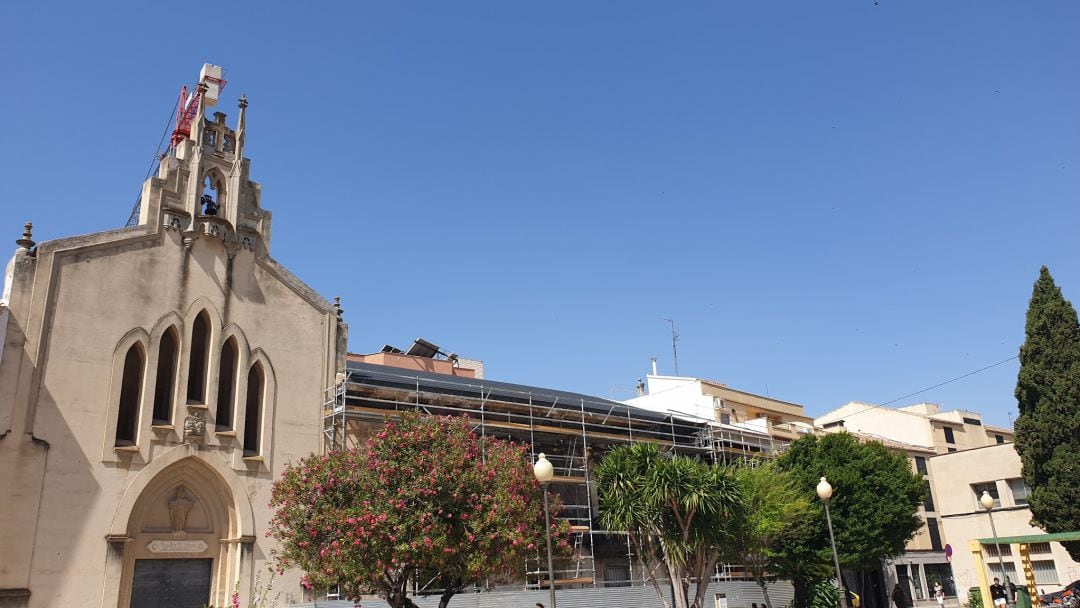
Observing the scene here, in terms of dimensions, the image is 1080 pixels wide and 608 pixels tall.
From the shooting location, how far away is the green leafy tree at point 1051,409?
3306cm

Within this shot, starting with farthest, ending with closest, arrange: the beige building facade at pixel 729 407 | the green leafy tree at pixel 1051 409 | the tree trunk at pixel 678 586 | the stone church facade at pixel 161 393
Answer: the beige building facade at pixel 729 407
the green leafy tree at pixel 1051 409
the tree trunk at pixel 678 586
the stone church facade at pixel 161 393

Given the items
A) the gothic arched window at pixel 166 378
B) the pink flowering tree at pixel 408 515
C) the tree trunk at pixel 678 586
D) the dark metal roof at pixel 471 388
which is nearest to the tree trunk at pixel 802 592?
the dark metal roof at pixel 471 388

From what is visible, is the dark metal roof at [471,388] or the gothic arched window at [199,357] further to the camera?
the dark metal roof at [471,388]

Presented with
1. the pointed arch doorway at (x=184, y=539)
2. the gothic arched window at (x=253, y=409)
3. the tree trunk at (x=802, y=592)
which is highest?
the gothic arched window at (x=253, y=409)

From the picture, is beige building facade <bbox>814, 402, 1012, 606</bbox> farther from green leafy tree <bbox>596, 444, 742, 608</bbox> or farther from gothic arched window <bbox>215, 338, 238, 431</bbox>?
gothic arched window <bbox>215, 338, 238, 431</bbox>

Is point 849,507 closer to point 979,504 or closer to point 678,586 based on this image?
point 678,586

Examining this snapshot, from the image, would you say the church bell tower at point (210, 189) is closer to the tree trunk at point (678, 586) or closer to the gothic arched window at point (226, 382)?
the gothic arched window at point (226, 382)

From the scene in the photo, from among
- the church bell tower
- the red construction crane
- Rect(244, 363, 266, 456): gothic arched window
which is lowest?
Rect(244, 363, 266, 456): gothic arched window

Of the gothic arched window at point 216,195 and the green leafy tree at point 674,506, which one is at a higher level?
the gothic arched window at point 216,195

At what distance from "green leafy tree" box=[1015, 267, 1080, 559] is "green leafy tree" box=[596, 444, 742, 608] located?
55.2 ft

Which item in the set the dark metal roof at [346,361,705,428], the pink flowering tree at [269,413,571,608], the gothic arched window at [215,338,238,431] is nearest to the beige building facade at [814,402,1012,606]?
the dark metal roof at [346,361,705,428]

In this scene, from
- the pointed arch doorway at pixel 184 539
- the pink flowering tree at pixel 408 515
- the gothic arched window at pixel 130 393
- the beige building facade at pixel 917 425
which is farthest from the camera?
the beige building facade at pixel 917 425

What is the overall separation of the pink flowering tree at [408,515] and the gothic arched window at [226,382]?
427 centimetres

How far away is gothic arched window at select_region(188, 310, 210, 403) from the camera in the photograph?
24297 mm
